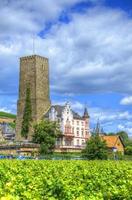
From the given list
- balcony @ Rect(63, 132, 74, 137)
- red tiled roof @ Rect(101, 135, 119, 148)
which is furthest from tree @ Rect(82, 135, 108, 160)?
balcony @ Rect(63, 132, 74, 137)

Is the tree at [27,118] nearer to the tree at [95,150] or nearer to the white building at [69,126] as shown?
the white building at [69,126]

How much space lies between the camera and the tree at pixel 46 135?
10932 centimetres

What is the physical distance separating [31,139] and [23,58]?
22798mm

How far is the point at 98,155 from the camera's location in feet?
312

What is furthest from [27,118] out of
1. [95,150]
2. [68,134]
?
[95,150]

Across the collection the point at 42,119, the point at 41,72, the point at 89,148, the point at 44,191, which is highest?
the point at 41,72

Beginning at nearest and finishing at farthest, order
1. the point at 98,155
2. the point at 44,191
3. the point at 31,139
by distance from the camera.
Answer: the point at 44,191
the point at 98,155
the point at 31,139

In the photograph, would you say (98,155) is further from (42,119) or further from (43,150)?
(42,119)

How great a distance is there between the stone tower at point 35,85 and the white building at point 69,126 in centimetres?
276

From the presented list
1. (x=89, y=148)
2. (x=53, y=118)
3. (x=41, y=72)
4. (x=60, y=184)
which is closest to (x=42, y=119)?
(x=53, y=118)

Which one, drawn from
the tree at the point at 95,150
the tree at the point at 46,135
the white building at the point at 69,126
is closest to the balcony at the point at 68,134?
the white building at the point at 69,126

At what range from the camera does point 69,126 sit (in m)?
130

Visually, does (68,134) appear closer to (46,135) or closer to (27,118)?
(27,118)

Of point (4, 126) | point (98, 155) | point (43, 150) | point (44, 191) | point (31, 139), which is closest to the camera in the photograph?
point (44, 191)
